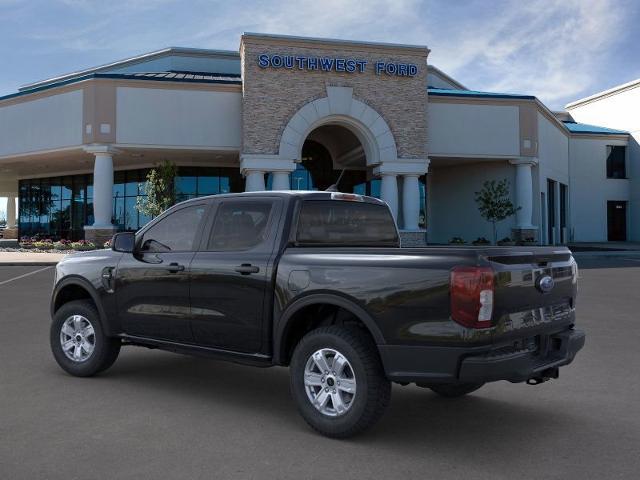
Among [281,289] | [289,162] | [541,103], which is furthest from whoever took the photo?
[541,103]

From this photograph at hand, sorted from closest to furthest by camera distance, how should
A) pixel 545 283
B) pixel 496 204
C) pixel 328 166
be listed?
pixel 545 283 < pixel 496 204 < pixel 328 166

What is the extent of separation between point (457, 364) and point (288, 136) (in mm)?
26175

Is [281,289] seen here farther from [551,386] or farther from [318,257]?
[551,386]

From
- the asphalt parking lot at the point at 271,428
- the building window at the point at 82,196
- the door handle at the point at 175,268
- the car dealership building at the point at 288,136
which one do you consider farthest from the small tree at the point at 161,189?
the door handle at the point at 175,268

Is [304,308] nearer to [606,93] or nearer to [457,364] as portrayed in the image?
[457,364]

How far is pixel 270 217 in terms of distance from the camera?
5.26 metres

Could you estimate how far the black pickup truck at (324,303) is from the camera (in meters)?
4.08

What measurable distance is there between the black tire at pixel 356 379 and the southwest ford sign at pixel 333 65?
26.1 meters

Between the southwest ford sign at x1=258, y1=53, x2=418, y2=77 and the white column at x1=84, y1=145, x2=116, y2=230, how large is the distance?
8706mm

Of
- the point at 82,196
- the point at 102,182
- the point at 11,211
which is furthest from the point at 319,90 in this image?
the point at 11,211

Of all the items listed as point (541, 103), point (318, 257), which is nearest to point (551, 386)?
point (318, 257)

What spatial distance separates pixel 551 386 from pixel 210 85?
2696cm

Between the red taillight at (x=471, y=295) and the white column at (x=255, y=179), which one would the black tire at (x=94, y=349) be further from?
the white column at (x=255, y=179)

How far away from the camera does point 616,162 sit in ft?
150
